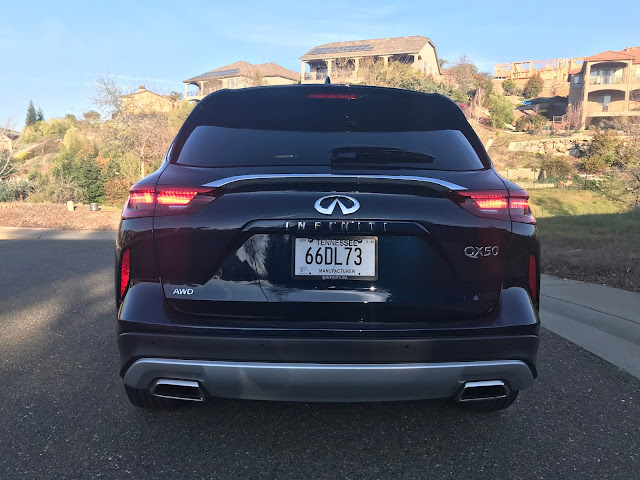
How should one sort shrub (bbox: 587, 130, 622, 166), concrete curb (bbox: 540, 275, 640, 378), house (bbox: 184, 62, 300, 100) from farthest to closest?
house (bbox: 184, 62, 300, 100) → shrub (bbox: 587, 130, 622, 166) → concrete curb (bbox: 540, 275, 640, 378)

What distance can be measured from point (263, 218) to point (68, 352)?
2.75m

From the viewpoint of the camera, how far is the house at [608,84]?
54938 millimetres

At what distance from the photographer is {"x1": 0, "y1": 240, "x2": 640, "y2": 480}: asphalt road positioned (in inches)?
97.3

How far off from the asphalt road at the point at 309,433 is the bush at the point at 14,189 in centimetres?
1833

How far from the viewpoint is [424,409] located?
10.2 feet

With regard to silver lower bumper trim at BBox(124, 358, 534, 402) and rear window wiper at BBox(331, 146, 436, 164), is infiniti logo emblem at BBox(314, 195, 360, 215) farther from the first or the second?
silver lower bumper trim at BBox(124, 358, 534, 402)

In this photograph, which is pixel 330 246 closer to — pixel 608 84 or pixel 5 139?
pixel 5 139

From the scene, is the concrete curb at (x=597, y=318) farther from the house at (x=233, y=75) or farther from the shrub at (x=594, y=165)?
the house at (x=233, y=75)

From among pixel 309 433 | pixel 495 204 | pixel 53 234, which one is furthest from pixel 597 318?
pixel 53 234

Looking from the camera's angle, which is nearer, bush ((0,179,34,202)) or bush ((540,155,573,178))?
bush ((0,179,34,202))

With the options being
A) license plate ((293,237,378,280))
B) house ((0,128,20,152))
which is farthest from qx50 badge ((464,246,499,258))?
house ((0,128,20,152))

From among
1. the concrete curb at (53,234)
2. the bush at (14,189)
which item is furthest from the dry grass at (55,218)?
the bush at (14,189)

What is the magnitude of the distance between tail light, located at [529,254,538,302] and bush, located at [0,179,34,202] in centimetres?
2119

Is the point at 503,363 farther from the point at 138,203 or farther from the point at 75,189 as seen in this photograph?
the point at 75,189
